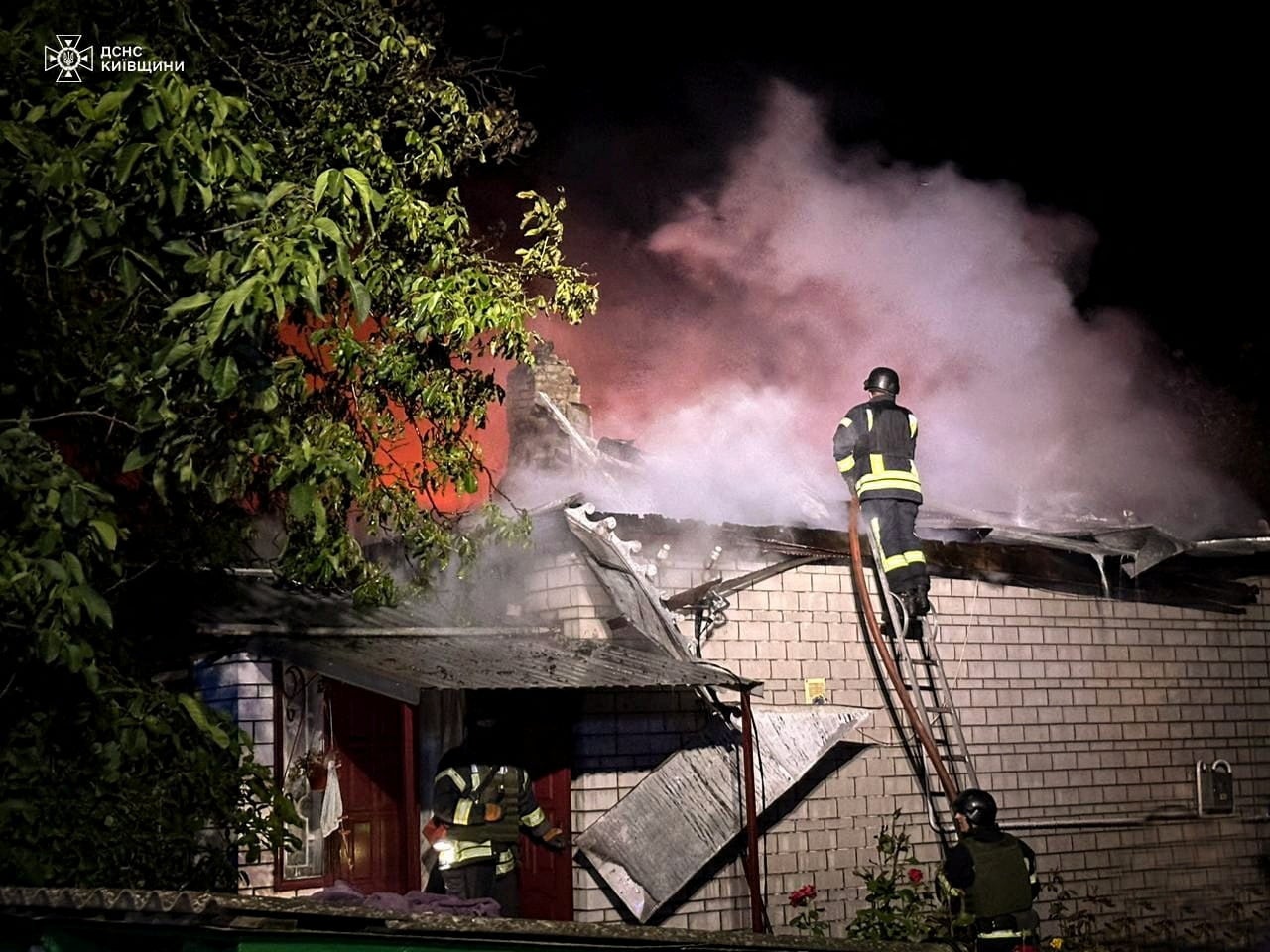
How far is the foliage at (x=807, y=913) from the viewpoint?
10281 mm

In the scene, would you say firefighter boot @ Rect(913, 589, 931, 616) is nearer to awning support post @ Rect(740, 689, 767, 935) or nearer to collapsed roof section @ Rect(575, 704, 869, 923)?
collapsed roof section @ Rect(575, 704, 869, 923)

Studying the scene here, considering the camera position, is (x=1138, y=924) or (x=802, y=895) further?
(x=1138, y=924)

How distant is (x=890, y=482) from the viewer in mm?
10945

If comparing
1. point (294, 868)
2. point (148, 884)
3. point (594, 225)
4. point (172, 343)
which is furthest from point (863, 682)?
point (594, 225)

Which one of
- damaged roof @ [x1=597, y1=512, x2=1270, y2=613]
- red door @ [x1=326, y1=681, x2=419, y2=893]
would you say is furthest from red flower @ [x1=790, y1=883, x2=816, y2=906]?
red door @ [x1=326, y1=681, x2=419, y2=893]

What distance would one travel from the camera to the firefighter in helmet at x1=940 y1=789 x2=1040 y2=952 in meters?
8.42

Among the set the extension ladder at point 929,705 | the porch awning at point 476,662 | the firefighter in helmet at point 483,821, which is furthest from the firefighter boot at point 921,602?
the firefighter in helmet at point 483,821

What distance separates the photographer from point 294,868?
35.5 feet

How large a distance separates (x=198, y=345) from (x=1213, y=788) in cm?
1166

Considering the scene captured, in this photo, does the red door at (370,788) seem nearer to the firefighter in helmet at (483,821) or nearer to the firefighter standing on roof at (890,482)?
the firefighter in helmet at (483,821)

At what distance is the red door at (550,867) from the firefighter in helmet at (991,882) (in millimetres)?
3095

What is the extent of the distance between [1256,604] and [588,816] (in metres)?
7.72

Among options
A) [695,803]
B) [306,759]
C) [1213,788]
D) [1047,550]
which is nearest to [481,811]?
[695,803]

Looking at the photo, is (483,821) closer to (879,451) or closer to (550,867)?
(550,867)
